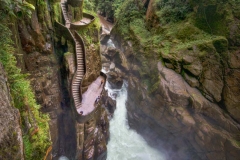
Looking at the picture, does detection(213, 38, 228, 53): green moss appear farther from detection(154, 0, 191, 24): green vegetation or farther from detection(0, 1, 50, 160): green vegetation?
detection(0, 1, 50, 160): green vegetation

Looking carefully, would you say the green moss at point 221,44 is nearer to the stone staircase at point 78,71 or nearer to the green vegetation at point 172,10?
the green vegetation at point 172,10

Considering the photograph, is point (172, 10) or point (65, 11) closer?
point (65, 11)

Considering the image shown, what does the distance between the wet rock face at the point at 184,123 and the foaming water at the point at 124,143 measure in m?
0.93

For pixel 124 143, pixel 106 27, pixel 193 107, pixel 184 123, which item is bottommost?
pixel 124 143

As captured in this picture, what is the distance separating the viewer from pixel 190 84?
13719mm

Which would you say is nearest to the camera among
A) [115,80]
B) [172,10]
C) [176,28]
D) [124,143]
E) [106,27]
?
[124,143]

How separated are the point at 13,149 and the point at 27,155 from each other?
3.61 feet

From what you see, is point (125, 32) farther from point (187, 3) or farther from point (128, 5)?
point (187, 3)

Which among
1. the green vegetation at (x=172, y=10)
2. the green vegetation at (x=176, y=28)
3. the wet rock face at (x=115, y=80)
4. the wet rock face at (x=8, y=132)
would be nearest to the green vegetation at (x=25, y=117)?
the wet rock face at (x=8, y=132)

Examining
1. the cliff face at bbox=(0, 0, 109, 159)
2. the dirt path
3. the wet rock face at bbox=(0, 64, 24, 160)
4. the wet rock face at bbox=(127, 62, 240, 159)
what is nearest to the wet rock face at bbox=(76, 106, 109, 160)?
the cliff face at bbox=(0, 0, 109, 159)

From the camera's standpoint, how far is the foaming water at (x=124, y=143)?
1489cm

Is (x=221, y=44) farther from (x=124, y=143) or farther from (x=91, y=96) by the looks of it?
(x=124, y=143)

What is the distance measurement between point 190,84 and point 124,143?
821 cm

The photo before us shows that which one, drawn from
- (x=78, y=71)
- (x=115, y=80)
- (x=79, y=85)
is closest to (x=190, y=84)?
(x=115, y=80)
